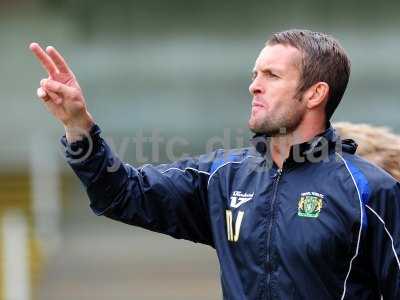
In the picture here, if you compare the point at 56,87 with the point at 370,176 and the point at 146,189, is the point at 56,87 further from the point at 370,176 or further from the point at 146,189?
the point at 370,176

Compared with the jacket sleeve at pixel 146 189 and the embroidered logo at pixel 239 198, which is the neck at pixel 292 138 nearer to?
the embroidered logo at pixel 239 198

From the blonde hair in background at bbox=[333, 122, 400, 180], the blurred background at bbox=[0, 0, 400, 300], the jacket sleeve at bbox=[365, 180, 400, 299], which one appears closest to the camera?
the jacket sleeve at bbox=[365, 180, 400, 299]

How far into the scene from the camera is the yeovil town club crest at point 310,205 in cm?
283

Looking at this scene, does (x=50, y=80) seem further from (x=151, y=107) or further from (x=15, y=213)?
(x=151, y=107)

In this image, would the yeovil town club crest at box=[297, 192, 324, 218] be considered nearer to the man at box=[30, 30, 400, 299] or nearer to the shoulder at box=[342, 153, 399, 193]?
the man at box=[30, 30, 400, 299]

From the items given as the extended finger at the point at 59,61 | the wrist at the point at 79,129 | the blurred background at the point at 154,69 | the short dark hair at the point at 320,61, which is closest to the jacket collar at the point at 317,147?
the short dark hair at the point at 320,61

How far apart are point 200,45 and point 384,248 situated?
9539 millimetres

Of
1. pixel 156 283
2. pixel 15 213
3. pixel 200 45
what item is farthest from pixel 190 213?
pixel 200 45

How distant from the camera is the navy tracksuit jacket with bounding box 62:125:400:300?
9.17 ft

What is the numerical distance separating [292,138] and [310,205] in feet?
0.90

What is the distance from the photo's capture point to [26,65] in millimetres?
12461

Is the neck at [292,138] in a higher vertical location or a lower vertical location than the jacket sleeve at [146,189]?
higher

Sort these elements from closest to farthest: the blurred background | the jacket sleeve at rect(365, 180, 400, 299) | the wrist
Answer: the jacket sleeve at rect(365, 180, 400, 299), the wrist, the blurred background

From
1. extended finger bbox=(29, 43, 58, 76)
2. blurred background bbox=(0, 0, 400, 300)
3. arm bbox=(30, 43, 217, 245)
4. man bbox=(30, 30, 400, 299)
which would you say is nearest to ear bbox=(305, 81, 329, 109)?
man bbox=(30, 30, 400, 299)
